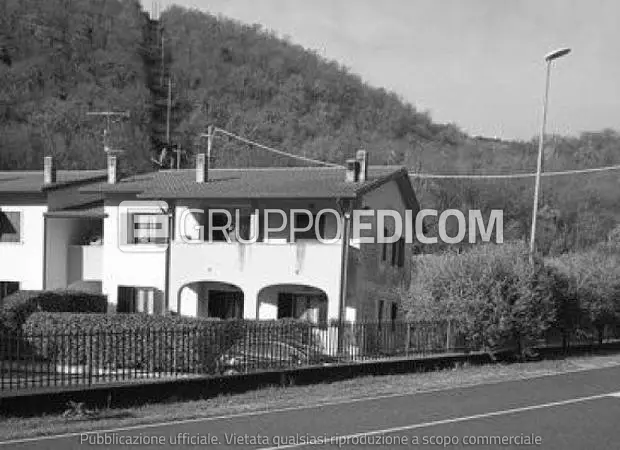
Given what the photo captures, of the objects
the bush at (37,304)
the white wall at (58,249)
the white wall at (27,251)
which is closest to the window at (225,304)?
the bush at (37,304)

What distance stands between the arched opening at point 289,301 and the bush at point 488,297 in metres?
7.30

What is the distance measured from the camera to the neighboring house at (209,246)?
32.0 meters

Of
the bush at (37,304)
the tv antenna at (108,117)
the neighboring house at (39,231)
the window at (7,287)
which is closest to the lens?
the bush at (37,304)

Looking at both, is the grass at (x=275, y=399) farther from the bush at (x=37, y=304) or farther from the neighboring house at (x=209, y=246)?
the bush at (x=37, y=304)

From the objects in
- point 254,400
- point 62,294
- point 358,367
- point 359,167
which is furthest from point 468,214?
point 254,400

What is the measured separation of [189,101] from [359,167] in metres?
45.0

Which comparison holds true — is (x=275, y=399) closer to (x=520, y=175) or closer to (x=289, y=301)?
(x=289, y=301)

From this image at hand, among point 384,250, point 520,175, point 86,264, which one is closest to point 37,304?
point 86,264

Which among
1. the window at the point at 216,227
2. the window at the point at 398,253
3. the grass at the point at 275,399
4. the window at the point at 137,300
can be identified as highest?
the window at the point at 216,227

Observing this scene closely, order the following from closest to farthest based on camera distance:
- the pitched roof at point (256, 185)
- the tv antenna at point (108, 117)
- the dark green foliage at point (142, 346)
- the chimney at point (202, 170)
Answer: the dark green foliage at point (142, 346), the pitched roof at point (256, 185), the chimney at point (202, 170), the tv antenna at point (108, 117)

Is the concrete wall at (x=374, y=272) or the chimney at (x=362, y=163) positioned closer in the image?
the concrete wall at (x=374, y=272)

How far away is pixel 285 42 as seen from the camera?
87.6m

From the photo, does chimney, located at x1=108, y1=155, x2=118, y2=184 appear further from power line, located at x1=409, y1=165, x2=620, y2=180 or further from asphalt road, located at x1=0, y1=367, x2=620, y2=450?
power line, located at x1=409, y1=165, x2=620, y2=180

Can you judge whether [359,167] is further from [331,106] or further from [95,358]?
[331,106]
